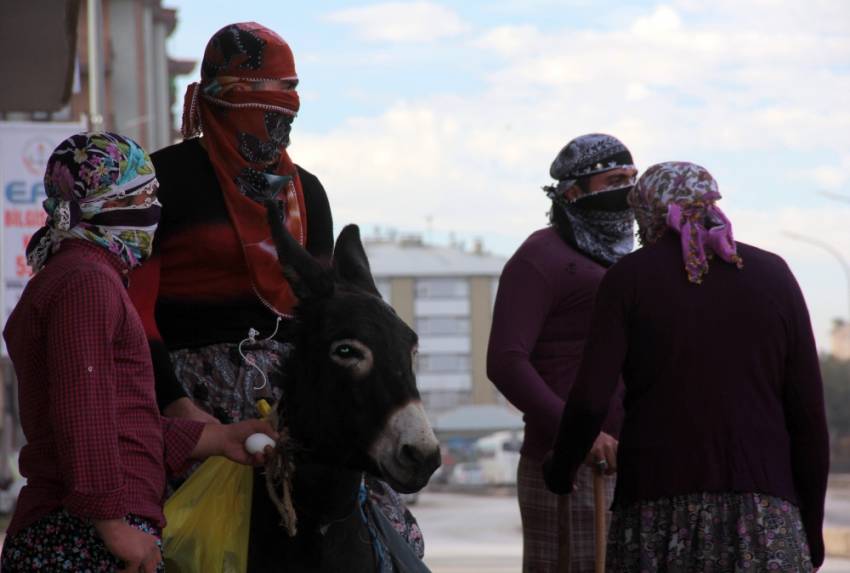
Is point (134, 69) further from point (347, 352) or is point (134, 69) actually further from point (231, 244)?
point (347, 352)

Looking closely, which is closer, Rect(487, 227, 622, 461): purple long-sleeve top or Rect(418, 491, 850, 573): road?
Rect(487, 227, 622, 461): purple long-sleeve top

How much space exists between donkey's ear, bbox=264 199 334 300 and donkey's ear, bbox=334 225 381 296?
0.18 metres

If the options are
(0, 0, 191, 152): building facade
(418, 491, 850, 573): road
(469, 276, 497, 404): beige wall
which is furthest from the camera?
(469, 276, 497, 404): beige wall

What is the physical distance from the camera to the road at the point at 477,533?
2005 centimetres

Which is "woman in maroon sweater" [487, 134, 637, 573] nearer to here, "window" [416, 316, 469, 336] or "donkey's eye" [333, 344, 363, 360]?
"donkey's eye" [333, 344, 363, 360]

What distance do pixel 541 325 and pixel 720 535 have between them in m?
1.52

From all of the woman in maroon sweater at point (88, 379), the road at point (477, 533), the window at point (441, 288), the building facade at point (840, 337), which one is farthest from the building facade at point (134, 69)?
the building facade at point (840, 337)

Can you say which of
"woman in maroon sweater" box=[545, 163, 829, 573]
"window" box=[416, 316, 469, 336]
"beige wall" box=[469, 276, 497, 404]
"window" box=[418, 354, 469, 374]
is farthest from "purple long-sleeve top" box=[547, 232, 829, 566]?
"window" box=[418, 354, 469, 374]

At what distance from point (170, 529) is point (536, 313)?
2.23m

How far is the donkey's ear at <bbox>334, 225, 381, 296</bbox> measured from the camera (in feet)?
14.4

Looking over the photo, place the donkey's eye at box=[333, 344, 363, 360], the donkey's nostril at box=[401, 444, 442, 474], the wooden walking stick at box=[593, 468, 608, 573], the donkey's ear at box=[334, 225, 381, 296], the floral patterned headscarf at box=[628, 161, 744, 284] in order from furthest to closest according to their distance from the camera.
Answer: the wooden walking stick at box=[593, 468, 608, 573] → the floral patterned headscarf at box=[628, 161, 744, 284] → the donkey's ear at box=[334, 225, 381, 296] → the donkey's eye at box=[333, 344, 363, 360] → the donkey's nostril at box=[401, 444, 442, 474]

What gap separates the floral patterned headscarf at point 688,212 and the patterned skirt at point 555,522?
1227mm

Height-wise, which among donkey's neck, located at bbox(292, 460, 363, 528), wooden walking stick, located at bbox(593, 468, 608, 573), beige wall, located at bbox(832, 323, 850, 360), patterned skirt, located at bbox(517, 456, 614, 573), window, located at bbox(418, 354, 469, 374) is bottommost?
window, located at bbox(418, 354, 469, 374)

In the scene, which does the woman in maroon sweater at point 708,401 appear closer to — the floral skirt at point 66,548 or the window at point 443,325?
the floral skirt at point 66,548
